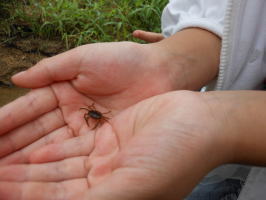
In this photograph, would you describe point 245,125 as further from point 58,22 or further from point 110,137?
point 58,22

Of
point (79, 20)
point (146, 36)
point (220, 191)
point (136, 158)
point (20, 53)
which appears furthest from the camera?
point (79, 20)

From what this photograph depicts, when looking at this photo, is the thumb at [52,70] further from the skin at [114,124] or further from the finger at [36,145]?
the finger at [36,145]

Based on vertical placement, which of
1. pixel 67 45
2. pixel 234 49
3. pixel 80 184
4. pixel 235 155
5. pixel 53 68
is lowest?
pixel 67 45

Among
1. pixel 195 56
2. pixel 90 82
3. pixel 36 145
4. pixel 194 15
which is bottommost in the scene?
pixel 36 145

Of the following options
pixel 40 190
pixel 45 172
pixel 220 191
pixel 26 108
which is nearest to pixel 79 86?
pixel 26 108

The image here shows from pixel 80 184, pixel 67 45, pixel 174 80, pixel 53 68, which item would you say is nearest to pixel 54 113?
pixel 53 68

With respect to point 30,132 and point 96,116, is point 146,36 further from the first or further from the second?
point 30,132
